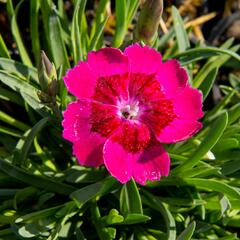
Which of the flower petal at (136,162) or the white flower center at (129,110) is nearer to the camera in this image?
the flower petal at (136,162)

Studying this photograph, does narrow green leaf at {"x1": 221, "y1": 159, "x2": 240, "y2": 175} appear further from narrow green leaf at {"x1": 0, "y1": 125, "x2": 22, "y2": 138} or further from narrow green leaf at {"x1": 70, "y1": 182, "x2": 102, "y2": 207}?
narrow green leaf at {"x1": 0, "y1": 125, "x2": 22, "y2": 138}

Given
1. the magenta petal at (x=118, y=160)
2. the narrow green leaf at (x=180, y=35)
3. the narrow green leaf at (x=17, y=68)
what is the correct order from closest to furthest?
the magenta petal at (x=118, y=160)
the narrow green leaf at (x=17, y=68)
the narrow green leaf at (x=180, y=35)

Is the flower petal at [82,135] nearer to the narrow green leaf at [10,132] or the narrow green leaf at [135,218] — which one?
the narrow green leaf at [135,218]

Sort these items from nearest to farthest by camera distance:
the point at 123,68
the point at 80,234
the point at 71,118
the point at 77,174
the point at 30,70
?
1. the point at 71,118
2. the point at 123,68
3. the point at 80,234
4. the point at 77,174
5. the point at 30,70

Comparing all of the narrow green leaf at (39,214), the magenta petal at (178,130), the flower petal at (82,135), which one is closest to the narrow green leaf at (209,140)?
the magenta petal at (178,130)

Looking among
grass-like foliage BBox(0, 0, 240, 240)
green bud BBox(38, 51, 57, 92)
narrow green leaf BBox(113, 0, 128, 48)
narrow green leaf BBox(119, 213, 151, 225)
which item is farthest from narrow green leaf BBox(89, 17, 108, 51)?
narrow green leaf BBox(119, 213, 151, 225)

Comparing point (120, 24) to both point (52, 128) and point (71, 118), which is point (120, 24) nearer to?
point (52, 128)

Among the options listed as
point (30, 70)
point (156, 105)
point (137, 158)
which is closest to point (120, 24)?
point (30, 70)

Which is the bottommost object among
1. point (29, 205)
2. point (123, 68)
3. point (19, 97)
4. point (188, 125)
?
point (29, 205)
